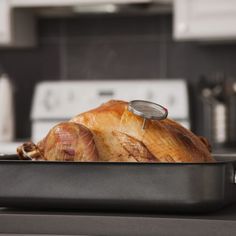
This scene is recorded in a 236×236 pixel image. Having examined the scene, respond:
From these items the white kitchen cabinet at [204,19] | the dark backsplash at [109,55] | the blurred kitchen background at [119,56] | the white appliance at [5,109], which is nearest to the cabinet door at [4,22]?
the blurred kitchen background at [119,56]

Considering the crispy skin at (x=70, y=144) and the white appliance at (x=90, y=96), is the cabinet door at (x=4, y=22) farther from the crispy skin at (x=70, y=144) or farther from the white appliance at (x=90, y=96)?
the crispy skin at (x=70, y=144)

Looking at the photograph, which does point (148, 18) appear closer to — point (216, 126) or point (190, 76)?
point (190, 76)

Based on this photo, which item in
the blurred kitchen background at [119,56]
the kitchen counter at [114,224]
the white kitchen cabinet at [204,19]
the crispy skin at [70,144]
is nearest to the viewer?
the kitchen counter at [114,224]

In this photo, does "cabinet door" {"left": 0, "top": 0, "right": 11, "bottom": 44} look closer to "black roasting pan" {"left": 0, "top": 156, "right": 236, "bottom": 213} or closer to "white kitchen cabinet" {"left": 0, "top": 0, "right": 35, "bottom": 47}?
"white kitchen cabinet" {"left": 0, "top": 0, "right": 35, "bottom": 47}

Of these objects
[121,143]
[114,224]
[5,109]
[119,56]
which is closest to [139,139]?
[121,143]

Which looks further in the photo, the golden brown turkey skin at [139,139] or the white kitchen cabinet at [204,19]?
the white kitchen cabinet at [204,19]

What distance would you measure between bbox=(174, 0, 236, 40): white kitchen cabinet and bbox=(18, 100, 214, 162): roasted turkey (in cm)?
201

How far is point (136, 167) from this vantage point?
→ 743mm

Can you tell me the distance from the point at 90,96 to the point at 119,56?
320mm

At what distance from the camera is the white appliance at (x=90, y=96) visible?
2.98 m

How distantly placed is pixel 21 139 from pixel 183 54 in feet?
2.81

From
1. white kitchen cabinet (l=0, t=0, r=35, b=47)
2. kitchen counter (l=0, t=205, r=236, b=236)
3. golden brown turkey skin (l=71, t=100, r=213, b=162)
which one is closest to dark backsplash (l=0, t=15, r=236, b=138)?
white kitchen cabinet (l=0, t=0, r=35, b=47)

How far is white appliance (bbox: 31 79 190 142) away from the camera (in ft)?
9.77

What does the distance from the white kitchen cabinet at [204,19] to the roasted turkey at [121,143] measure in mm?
2007
